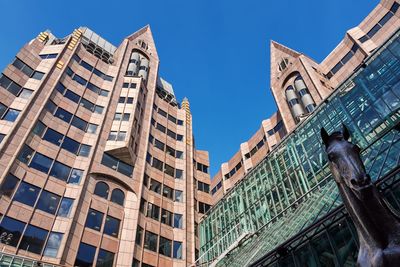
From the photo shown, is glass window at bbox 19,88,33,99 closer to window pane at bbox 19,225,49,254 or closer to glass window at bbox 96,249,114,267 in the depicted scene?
window pane at bbox 19,225,49,254

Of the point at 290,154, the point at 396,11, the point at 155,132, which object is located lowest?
the point at 290,154

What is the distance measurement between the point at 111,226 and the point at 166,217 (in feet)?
26.0

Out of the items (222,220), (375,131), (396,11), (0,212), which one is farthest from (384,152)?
(396,11)

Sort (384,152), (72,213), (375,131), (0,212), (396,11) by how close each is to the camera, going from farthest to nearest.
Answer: (396,11) < (72,213) < (0,212) < (375,131) < (384,152)

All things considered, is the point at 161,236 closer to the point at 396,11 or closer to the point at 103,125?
the point at 103,125

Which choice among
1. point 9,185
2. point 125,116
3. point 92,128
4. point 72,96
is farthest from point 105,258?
point 72,96

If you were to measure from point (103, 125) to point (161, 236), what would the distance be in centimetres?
1529

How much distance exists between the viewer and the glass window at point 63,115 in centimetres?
3952

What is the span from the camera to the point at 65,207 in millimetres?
32594

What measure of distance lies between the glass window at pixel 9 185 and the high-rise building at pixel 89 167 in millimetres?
93

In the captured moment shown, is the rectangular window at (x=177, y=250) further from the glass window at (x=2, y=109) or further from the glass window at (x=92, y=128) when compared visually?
the glass window at (x=2, y=109)

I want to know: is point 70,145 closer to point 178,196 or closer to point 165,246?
point 178,196

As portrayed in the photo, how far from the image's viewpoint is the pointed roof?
6481cm

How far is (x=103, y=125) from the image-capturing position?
1640 inches
